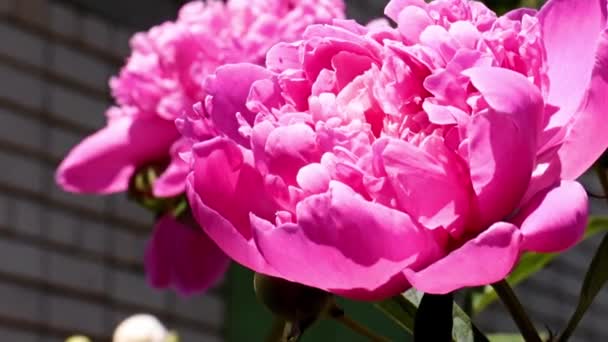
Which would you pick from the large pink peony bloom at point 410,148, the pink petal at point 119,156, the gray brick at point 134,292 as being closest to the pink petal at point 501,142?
the large pink peony bloom at point 410,148

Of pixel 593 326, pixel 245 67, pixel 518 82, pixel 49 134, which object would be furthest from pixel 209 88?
pixel 593 326

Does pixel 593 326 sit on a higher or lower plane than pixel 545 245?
lower

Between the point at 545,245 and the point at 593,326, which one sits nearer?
the point at 545,245

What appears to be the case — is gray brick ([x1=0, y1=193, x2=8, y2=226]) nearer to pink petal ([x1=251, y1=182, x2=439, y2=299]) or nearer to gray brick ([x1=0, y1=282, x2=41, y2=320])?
gray brick ([x1=0, y1=282, x2=41, y2=320])

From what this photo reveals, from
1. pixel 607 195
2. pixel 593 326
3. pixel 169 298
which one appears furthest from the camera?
pixel 593 326

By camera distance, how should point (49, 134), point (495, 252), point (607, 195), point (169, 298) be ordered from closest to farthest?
point (495, 252) < point (607, 195) < point (49, 134) < point (169, 298)

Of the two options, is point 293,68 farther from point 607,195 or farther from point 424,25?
point 607,195
